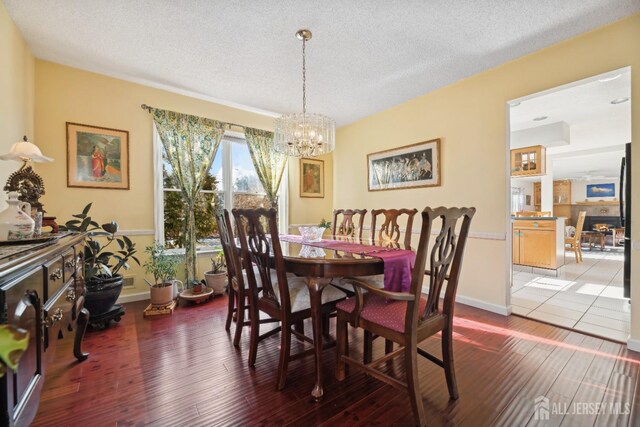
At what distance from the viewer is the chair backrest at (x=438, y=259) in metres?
1.32

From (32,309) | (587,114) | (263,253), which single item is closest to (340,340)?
(263,253)

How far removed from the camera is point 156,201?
349cm

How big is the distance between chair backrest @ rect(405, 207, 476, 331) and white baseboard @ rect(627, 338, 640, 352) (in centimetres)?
182

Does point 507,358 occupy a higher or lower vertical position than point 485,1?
lower

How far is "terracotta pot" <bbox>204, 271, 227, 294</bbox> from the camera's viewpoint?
3585 millimetres

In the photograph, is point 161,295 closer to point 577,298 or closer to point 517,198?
point 577,298

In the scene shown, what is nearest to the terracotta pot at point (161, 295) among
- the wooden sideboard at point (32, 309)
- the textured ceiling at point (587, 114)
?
the wooden sideboard at point (32, 309)

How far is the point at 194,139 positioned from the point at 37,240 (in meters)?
2.57

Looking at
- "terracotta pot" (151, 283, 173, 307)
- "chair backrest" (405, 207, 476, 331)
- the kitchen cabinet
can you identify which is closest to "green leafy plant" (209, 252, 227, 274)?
"terracotta pot" (151, 283, 173, 307)

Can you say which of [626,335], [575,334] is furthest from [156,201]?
[626,335]

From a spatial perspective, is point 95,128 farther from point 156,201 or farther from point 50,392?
point 50,392

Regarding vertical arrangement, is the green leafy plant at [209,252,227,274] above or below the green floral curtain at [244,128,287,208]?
below

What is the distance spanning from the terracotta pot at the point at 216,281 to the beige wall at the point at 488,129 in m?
2.71

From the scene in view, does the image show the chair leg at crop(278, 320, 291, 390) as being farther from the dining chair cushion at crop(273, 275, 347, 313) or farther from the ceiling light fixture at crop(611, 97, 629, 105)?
the ceiling light fixture at crop(611, 97, 629, 105)
